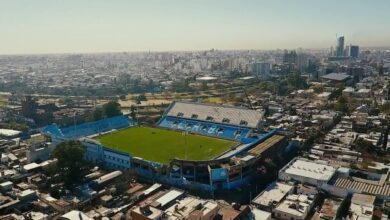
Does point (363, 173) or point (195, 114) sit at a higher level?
point (195, 114)

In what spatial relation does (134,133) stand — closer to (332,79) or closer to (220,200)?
(220,200)

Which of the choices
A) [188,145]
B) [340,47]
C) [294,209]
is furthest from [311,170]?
[340,47]

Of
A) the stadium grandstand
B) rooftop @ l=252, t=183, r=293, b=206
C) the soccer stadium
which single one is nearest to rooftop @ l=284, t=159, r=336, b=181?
rooftop @ l=252, t=183, r=293, b=206

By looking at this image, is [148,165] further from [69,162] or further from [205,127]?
[205,127]

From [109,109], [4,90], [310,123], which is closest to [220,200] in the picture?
[310,123]

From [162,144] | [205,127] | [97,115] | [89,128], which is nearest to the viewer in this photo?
[162,144]

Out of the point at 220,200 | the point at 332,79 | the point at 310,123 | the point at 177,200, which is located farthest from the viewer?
the point at 332,79

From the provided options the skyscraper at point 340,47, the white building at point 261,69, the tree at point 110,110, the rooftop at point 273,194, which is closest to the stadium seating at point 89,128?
the tree at point 110,110
